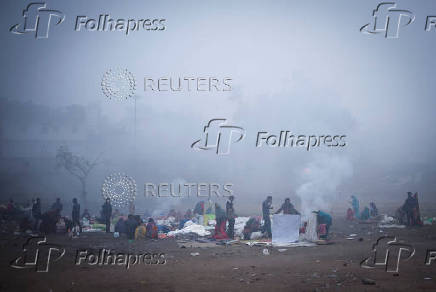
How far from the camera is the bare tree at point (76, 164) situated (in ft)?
90.7

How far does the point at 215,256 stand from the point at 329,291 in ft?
14.8

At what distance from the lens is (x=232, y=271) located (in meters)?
9.48

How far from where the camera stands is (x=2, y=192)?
2627 cm

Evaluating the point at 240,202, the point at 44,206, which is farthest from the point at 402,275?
the point at 44,206

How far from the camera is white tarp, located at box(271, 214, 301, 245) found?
13.3 m
